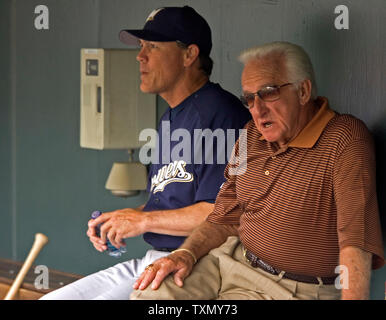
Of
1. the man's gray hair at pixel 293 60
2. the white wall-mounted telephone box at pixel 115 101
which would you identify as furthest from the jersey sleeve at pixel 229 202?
the white wall-mounted telephone box at pixel 115 101

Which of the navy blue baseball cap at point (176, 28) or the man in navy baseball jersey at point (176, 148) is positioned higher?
the navy blue baseball cap at point (176, 28)

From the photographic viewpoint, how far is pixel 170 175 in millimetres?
3010

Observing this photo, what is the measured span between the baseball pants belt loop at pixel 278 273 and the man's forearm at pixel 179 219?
0.29 m

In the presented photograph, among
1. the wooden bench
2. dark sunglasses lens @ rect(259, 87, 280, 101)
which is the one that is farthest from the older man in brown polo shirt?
the wooden bench

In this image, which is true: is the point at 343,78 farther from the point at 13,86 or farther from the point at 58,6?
the point at 13,86

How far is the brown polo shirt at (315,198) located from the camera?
227cm

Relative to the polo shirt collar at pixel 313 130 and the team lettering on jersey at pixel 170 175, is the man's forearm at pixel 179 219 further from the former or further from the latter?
the polo shirt collar at pixel 313 130

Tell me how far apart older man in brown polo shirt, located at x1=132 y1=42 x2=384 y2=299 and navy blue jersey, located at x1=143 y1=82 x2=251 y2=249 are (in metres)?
0.21

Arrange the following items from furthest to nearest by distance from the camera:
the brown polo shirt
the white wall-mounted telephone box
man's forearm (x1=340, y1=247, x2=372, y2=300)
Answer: the white wall-mounted telephone box < the brown polo shirt < man's forearm (x1=340, y1=247, x2=372, y2=300)

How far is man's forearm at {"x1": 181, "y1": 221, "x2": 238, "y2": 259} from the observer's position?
2.62 metres

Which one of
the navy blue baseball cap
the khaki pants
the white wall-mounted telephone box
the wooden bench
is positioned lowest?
the wooden bench

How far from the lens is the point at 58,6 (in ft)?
15.6

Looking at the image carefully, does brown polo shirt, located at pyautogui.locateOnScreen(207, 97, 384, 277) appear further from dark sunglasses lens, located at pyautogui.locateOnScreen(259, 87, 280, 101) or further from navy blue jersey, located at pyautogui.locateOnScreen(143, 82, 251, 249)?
navy blue jersey, located at pyautogui.locateOnScreen(143, 82, 251, 249)
